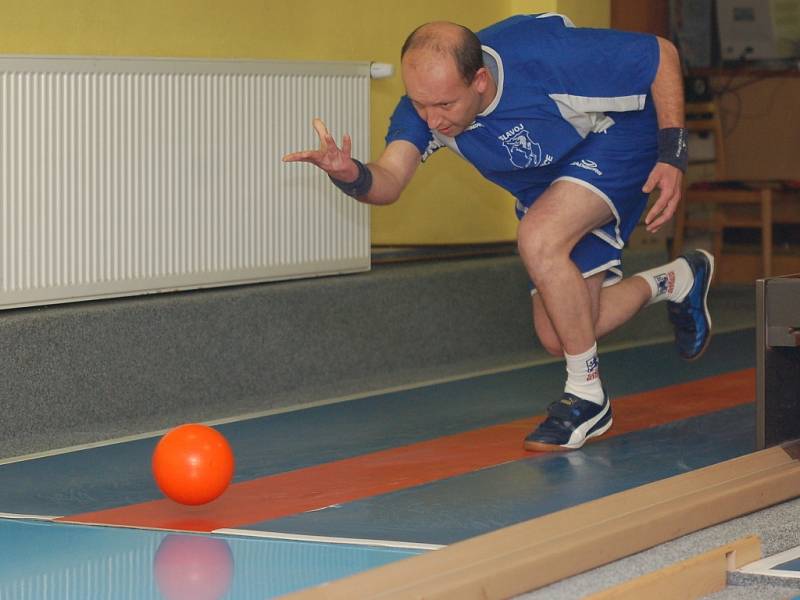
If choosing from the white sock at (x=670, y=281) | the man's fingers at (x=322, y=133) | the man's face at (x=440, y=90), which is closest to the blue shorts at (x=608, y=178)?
the white sock at (x=670, y=281)

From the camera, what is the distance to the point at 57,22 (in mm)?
4285

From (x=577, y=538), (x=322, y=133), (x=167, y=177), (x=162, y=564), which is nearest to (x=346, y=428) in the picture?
(x=167, y=177)

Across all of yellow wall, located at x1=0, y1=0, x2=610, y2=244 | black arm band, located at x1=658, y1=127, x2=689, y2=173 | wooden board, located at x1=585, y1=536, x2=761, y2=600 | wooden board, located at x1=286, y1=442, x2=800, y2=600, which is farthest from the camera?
yellow wall, located at x1=0, y1=0, x2=610, y2=244

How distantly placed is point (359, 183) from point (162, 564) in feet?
3.81

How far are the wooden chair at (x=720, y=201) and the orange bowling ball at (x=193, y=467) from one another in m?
4.99

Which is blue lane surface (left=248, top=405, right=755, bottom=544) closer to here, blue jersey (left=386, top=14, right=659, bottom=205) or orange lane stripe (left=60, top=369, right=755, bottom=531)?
orange lane stripe (left=60, top=369, right=755, bottom=531)

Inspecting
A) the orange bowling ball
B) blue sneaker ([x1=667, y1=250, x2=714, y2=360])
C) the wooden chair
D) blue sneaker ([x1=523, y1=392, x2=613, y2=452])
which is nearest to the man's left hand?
blue sneaker ([x1=523, y1=392, x2=613, y2=452])

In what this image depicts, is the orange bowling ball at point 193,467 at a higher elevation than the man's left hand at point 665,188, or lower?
lower

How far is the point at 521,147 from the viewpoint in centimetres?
369

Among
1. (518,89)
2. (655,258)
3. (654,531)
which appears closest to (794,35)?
(655,258)

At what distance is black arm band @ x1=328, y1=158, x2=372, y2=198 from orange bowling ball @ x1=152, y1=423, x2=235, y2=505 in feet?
2.46

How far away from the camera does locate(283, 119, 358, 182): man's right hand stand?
3.33 m

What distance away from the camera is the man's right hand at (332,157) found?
3328 millimetres

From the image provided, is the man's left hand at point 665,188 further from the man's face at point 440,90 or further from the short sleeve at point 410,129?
the short sleeve at point 410,129
